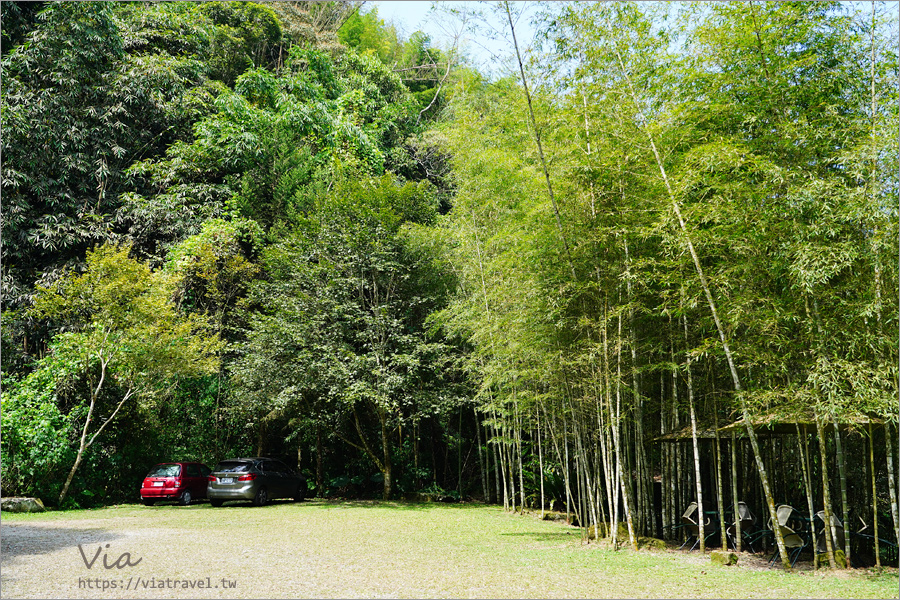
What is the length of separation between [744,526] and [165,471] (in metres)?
11.2

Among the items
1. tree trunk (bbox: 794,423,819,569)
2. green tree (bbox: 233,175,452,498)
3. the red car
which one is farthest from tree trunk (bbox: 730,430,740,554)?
the red car

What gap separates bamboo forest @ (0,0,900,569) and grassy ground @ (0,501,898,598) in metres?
0.85

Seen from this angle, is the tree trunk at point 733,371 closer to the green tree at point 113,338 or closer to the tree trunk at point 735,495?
Result: the tree trunk at point 735,495

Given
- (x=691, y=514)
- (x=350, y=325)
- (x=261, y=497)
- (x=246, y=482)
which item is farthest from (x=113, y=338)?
(x=691, y=514)

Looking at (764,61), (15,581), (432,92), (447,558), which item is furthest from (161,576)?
(432,92)

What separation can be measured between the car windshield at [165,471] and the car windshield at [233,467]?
3.11 feet

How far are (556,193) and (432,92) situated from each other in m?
20.3

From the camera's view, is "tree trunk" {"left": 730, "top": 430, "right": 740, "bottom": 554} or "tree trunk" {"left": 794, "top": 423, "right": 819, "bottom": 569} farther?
"tree trunk" {"left": 730, "top": 430, "right": 740, "bottom": 554}

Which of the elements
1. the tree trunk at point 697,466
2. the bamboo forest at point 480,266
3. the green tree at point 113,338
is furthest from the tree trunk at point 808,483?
the green tree at point 113,338

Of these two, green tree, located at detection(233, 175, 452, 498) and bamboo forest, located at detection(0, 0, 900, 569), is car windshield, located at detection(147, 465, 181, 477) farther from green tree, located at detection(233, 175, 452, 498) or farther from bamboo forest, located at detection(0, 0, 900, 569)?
green tree, located at detection(233, 175, 452, 498)

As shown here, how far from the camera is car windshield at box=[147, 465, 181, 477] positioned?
44.2ft

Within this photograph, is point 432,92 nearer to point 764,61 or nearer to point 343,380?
point 343,380

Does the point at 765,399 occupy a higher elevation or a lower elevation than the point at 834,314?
lower

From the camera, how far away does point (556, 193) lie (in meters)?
7.71
